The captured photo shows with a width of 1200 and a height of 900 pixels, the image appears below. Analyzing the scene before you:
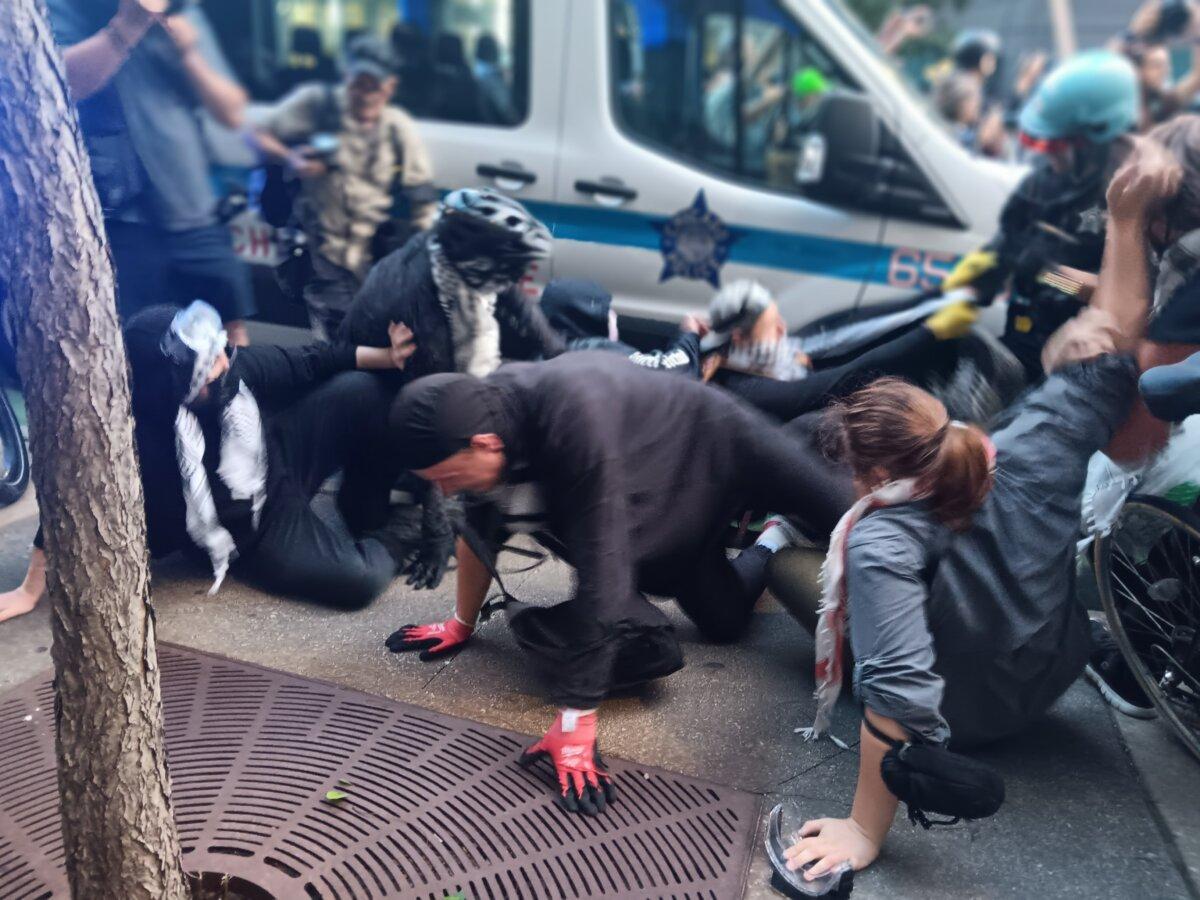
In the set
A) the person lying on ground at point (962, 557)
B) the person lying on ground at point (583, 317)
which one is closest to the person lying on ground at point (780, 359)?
the person lying on ground at point (583, 317)

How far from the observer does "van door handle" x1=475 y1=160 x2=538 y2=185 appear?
14.6 feet

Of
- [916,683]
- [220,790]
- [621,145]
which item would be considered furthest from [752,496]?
[621,145]

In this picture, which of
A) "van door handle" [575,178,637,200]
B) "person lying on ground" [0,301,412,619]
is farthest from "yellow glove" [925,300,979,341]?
"person lying on ground" [0,301,412,619]

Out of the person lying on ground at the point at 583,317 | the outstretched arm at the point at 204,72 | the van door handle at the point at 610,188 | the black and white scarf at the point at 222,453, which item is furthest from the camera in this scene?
the van door handle at the point at 610,188

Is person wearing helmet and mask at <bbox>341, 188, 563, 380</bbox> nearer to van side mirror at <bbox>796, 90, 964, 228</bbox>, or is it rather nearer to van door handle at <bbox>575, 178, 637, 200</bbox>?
van door handle at <bbox>575, 178, 637, 200</bbox>

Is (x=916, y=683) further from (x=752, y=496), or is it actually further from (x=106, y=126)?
(x=106, y=126)

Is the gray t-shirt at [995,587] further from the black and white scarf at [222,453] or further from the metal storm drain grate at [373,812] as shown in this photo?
the black and white scarf at [222,453]

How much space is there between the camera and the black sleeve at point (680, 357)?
10.7ft

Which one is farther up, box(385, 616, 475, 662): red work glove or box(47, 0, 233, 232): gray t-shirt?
box(47, 0, 233, 232): gray t-shirt

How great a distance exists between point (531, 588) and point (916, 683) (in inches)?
64.8

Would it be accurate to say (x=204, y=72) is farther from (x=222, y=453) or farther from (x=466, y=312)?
(x=222, y=453)

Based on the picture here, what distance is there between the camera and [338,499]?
381cm

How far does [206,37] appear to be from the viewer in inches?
165

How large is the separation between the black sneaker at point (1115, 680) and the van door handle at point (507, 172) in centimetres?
265
